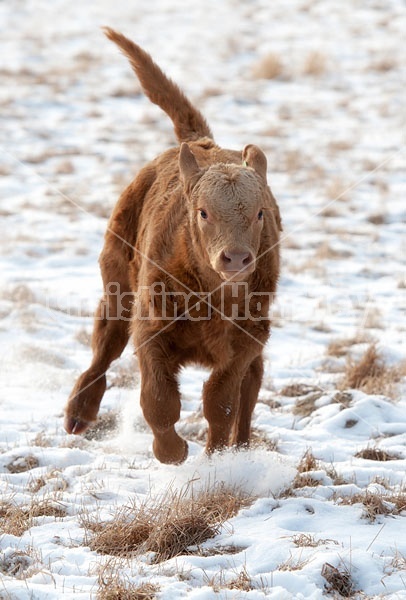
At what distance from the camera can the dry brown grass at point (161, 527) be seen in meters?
3.48

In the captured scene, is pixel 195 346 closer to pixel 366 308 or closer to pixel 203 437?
pixel 203 437

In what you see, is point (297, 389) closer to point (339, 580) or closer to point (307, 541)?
point (307, 541)

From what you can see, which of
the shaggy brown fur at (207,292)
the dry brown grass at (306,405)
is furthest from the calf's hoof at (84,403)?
the dry brown grass at (306,405)

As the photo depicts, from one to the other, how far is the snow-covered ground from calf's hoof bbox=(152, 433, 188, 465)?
2.7 inches

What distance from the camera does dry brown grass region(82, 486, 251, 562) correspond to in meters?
3.48

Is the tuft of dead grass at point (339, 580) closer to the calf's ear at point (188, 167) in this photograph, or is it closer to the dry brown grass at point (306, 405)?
the calf's ear at point (188, 167)

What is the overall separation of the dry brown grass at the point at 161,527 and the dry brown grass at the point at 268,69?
15006mm

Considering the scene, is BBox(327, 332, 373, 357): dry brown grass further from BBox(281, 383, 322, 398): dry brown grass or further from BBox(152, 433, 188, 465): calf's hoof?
BBox(152, 433, 188, 465): calf's hoof

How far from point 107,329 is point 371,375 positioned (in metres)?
1.85

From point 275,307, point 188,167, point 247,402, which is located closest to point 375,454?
point 247,402

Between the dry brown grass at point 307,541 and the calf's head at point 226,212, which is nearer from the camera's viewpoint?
the dry brown grass at point 307,541

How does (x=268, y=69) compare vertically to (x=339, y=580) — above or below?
above

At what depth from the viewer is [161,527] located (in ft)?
11.6

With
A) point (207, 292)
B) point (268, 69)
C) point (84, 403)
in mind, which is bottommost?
point (84, 403)
